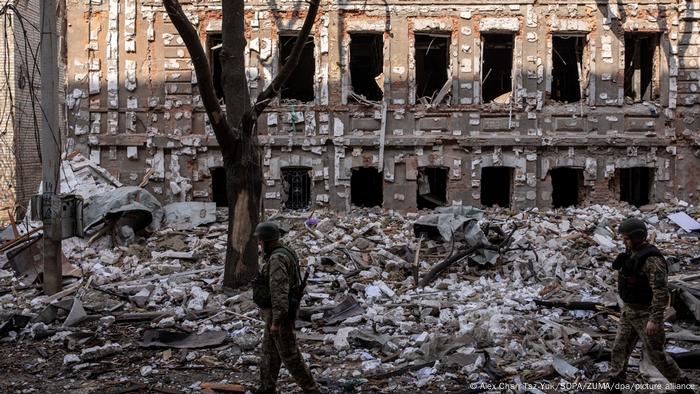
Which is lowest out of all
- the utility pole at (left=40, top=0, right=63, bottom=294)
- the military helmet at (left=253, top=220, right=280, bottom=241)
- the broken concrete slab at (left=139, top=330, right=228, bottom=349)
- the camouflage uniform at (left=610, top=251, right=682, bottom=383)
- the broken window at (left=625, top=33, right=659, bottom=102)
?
the broken concrete slab at (left=139, top=330, right=228, bottom=349)

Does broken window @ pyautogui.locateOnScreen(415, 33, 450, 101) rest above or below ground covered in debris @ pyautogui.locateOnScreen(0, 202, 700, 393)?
above

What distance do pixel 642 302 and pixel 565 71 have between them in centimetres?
1537

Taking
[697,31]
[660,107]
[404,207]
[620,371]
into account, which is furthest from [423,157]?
[620,371]

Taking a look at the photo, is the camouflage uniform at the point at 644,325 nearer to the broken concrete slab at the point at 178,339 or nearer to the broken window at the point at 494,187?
the broken concrete slab at the point at 178,339

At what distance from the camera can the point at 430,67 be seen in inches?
832

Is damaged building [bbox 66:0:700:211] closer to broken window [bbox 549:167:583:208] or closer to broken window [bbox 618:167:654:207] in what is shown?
broken window [bbox 618:167:654:207]

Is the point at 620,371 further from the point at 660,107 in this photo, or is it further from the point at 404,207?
the point at 660,107

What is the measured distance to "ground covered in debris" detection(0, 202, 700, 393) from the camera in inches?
295

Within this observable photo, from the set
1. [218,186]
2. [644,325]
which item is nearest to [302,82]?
[218,186]

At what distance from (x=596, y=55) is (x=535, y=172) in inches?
143

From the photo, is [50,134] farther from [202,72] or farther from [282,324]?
[282,324]

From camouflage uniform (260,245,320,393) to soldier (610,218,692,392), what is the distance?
3.07m

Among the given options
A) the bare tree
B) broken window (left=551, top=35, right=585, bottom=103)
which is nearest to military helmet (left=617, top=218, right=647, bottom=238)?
the bare tree

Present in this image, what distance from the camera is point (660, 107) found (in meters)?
18.1
